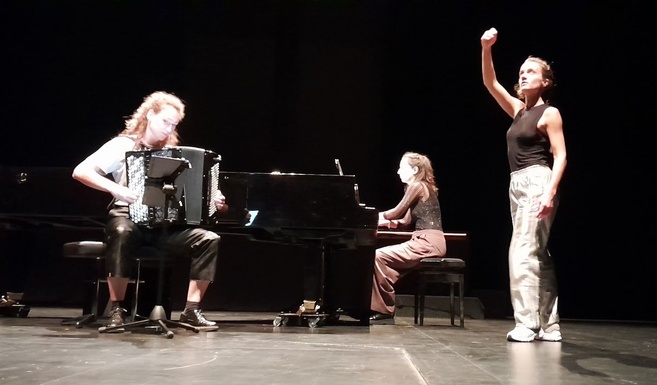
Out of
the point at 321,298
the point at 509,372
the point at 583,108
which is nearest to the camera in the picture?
the point at 509,372

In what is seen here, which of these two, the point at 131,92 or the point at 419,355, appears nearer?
the point at 419,355

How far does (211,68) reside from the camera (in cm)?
637

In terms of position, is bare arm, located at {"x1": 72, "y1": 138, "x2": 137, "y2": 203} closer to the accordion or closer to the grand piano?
the accordion

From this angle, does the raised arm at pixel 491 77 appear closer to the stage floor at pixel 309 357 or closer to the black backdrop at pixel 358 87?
the stage floor at pixel 309 357

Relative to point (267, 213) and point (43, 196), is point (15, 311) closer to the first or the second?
point (43, 196)

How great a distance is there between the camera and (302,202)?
13.7 ft

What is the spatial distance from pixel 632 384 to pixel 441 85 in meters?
4.39

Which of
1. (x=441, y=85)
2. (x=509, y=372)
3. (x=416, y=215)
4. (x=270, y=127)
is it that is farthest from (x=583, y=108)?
(x=509, y=372)

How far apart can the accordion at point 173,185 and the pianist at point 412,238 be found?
1.55 metres

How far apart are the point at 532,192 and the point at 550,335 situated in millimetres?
750

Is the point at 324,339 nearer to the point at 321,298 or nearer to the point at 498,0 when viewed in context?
the point at 321,298

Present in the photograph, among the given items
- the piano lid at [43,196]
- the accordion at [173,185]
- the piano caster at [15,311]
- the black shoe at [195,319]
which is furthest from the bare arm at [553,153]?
the piano caster at [15,311]

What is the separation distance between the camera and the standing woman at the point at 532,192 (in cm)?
345

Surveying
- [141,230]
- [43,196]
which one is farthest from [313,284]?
[43,196]
